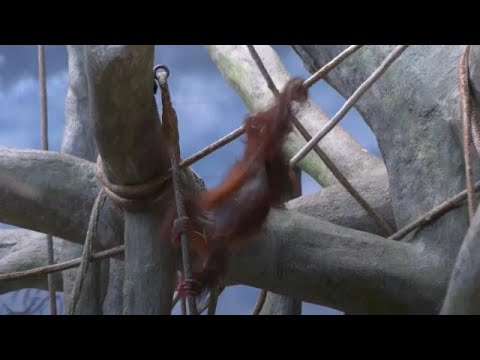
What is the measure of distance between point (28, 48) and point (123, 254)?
2.38 m

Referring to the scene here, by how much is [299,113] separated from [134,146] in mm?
1683

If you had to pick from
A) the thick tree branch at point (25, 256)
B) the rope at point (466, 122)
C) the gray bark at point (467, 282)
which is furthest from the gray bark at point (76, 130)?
the gray bark at point (467, 282)

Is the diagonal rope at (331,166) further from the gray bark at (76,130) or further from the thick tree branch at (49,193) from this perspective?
the gray bark at (76,130)

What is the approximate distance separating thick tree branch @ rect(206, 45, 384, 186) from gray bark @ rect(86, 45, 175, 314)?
1.23 m

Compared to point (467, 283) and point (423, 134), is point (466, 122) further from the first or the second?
point (467, 283)

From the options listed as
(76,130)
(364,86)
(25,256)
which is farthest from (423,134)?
(25,256)

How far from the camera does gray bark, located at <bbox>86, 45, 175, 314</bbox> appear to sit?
1302mm

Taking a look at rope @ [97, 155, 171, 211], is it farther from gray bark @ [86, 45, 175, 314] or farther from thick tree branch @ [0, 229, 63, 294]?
thick tree branch @ [0, 229, 63, 294]

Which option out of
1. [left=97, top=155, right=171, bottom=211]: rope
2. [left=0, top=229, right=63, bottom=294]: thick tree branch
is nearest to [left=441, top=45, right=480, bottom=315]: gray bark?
[left=97, top=155, right=171, bottom=211]: rope

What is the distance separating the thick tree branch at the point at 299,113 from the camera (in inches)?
114

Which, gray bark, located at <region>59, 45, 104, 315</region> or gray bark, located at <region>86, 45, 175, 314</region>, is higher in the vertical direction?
gray bark, located at <region>59, 45, 104, 315</region>
